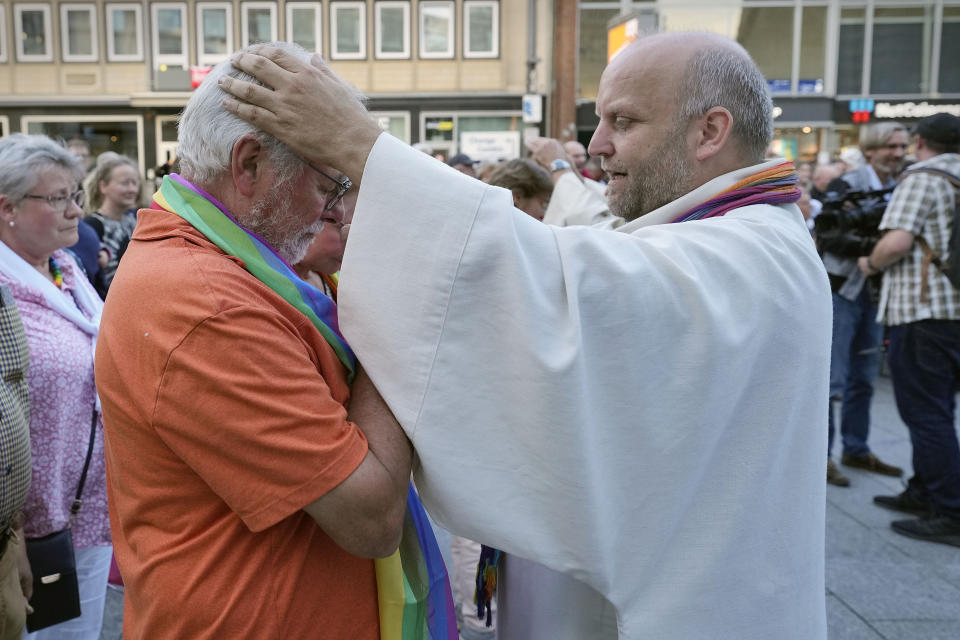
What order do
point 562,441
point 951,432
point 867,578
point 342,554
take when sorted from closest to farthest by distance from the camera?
point 562,441 < point 342,554 < point 867,578 < point 951,432

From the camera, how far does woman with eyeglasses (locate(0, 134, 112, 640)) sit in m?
2.73

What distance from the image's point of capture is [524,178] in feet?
14.4

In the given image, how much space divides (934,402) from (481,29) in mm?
17591

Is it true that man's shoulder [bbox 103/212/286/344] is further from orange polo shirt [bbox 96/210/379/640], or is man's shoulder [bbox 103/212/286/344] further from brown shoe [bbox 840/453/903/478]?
brown shoe [bbox 840/453/903/478]

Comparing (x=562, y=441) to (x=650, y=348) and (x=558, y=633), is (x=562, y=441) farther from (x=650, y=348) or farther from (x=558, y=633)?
(x=558, y=633)

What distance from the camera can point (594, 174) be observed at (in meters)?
6.34

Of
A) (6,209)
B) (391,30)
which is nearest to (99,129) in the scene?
(391,30)

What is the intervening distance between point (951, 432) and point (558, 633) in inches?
155

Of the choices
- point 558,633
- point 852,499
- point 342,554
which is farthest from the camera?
point 852,499

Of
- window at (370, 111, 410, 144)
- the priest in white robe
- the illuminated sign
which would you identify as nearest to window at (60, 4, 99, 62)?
window at (370, 111, 410, 144)

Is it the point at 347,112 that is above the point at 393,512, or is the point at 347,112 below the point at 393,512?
above

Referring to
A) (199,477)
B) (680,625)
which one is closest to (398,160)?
(199,477)

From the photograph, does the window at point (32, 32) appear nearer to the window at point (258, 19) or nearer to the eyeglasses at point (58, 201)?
the window at point (258, 19)

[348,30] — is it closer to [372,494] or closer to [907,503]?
[907,503]
